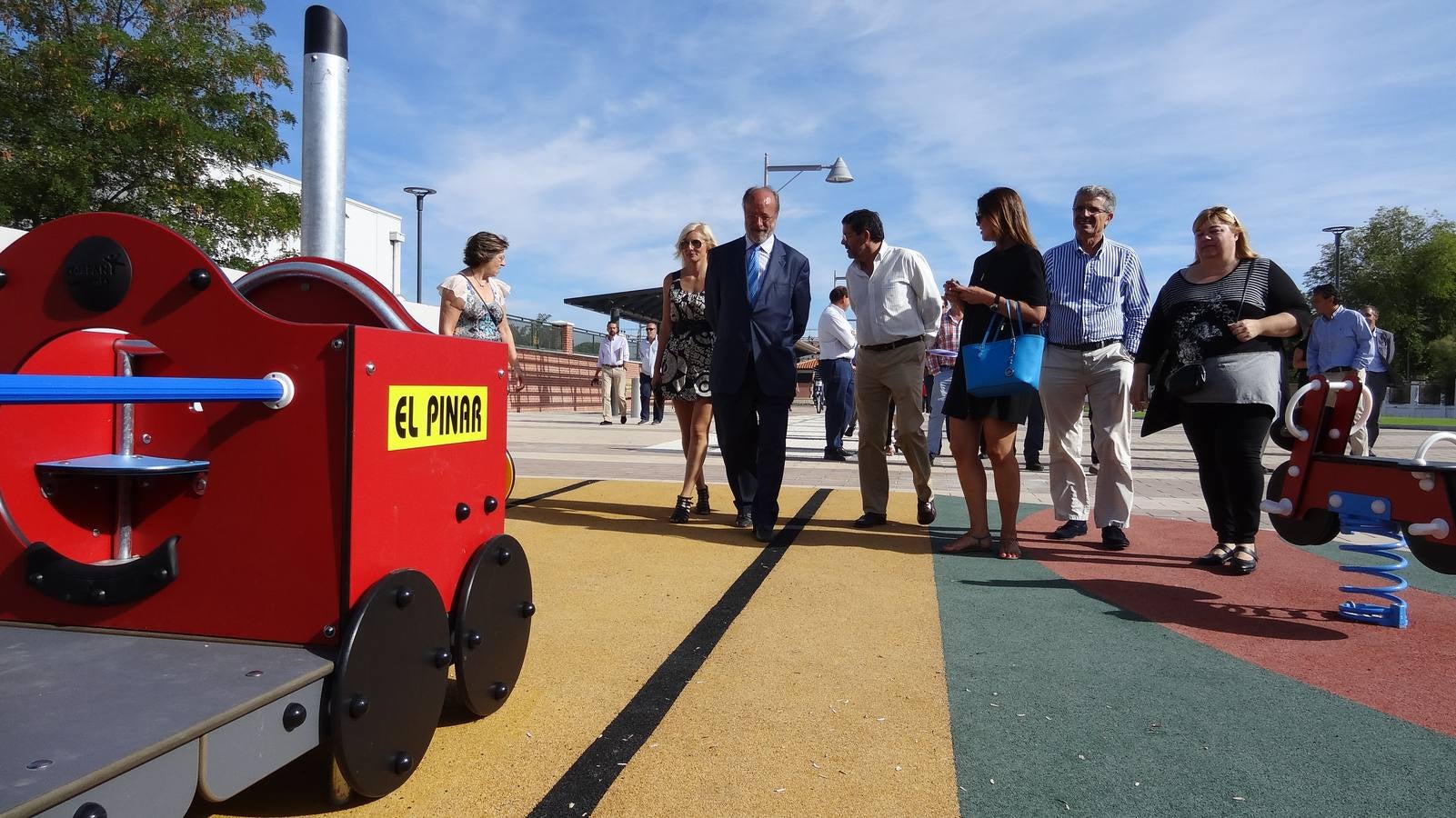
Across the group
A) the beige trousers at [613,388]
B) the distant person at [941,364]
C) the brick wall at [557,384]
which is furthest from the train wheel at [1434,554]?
the brick wall at [557,384]

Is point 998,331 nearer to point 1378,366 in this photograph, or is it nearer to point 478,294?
point 478,294

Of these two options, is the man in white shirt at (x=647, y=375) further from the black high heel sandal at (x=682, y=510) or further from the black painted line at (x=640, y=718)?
the black painted line at (x=640, y=718)

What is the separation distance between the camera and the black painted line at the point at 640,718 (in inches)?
79.9

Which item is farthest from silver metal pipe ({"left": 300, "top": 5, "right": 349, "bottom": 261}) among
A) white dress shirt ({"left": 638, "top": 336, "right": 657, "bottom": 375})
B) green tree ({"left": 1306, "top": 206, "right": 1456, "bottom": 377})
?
green tree ({"left": 1306, "top": 206, "right": 1456, "bottom": 377})

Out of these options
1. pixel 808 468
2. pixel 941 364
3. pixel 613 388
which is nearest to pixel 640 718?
pixel 808 468

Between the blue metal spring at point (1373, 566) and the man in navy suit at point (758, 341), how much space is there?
2.67 metres

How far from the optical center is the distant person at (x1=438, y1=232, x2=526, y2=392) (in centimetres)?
539

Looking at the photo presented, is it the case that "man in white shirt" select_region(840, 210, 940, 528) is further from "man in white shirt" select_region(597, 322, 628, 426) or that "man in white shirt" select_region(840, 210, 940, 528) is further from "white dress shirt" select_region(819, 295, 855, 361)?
"man in white shirt" select_region(597, 322, 628, 426)

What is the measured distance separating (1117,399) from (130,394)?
477 centimetres

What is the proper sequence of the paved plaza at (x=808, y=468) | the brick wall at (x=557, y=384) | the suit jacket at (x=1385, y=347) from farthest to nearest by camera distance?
the brick wall at (x=557, y=384) → the suit jacket at (x=1385, y=347) → the paved plaza at (x=808, y=468)

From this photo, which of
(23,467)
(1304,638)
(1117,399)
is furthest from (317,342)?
(1117,399)

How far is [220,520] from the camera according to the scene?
1.95m

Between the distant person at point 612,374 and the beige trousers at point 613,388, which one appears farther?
the beige trousers at point 613,388

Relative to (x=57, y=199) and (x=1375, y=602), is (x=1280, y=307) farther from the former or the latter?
(x=57, y=199)
